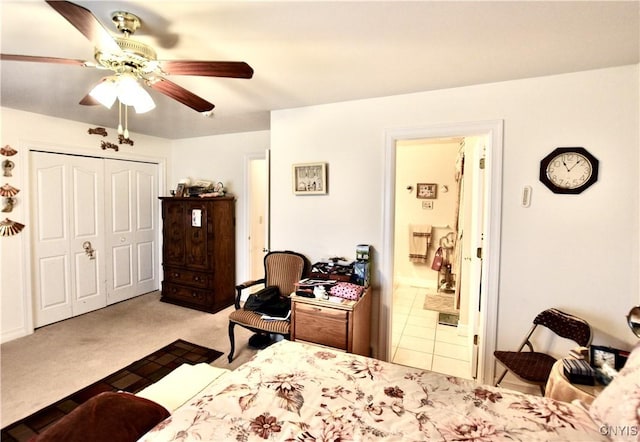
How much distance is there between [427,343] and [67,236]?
433 centimetres

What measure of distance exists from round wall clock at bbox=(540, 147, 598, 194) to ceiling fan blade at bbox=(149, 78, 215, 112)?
7.86 ft

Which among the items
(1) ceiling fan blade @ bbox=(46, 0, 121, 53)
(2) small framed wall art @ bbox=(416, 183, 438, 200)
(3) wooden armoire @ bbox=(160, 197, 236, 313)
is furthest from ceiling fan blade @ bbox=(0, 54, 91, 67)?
(2) small framed wall art @ bbox=(416, 183, 438, 200)

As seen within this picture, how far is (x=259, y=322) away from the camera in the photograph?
2586 millimetres

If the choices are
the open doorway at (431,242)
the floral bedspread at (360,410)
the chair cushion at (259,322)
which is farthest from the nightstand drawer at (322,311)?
the open doorway at (431,242)

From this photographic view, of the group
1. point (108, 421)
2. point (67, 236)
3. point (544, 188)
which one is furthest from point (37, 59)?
point (544, 188)

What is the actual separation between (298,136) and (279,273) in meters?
1.38

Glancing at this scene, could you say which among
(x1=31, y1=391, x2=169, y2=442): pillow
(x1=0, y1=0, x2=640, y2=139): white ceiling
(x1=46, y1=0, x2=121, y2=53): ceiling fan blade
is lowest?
(x1=31, y1=391, x2=169, y2=442): pillow

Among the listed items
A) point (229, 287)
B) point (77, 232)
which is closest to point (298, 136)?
point (229, 287)

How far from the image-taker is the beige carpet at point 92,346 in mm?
2244

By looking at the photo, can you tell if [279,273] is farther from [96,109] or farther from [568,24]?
[568,24]

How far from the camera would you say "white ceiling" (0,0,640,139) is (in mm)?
1345

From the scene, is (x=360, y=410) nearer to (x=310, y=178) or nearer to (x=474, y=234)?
(x=310, y=178)

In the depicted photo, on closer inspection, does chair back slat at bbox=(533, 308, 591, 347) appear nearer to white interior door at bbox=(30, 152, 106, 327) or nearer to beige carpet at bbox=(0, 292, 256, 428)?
beige carpet at bbox=(0, 292, 256, 428)

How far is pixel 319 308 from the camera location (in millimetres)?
2256
